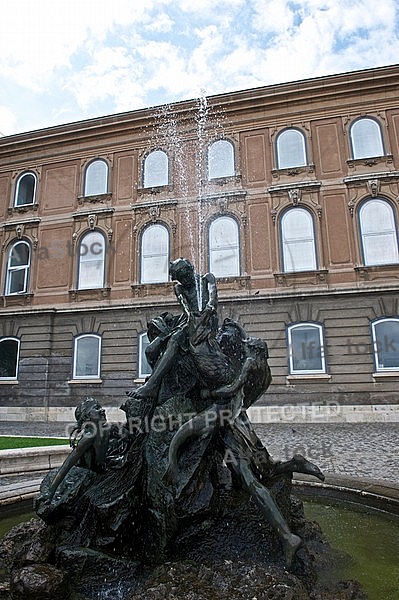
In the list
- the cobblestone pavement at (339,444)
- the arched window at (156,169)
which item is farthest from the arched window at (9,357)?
the arched window at (156,169)

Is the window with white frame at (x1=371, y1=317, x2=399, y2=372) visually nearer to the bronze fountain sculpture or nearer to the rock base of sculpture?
the bronze fountain sculpture

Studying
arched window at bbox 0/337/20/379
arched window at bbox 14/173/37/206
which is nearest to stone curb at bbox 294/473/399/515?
arched window at bbox 0/337/20/379

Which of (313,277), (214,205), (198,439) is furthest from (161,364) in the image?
(214,205)

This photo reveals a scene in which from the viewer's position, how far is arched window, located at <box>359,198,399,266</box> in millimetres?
17406

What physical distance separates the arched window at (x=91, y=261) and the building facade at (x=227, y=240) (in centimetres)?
6

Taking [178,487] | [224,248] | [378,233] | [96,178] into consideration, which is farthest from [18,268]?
[178,487]

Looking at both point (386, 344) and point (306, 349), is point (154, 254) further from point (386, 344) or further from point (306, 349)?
point (386, 344)

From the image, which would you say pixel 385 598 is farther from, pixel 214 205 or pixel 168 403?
pixel 214 205

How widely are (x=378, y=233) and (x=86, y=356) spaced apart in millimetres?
13094

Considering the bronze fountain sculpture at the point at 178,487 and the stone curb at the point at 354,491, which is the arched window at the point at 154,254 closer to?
the stone curb at the point at 354,491

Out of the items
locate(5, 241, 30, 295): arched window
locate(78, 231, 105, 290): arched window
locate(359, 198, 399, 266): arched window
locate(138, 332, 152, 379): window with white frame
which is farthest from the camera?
locate(5, 241, 30, 295): arched window

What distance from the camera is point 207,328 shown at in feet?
14.0

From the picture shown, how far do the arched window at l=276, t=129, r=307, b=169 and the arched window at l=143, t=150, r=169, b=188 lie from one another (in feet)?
16.9

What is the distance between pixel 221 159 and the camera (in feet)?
65.8
